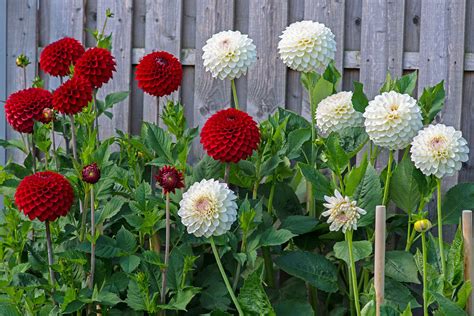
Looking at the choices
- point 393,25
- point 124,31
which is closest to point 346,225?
point 393,25

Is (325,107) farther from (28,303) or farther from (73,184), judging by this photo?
(28,303)

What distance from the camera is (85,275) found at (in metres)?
2.68

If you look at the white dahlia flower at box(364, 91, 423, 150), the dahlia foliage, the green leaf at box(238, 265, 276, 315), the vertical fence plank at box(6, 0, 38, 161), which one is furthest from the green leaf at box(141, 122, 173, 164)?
the vertical fence plank at box(6, 0, 38, 161)

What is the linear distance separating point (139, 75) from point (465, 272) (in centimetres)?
120

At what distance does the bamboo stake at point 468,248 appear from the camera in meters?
2.36

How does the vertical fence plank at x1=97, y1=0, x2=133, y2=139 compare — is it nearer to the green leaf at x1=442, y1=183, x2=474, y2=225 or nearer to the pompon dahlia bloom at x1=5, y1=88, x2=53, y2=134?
the pompon dahlia bloom at x1=5, y1=88, x2=53, y2=134

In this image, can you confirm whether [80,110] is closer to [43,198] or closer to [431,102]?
[43,198]

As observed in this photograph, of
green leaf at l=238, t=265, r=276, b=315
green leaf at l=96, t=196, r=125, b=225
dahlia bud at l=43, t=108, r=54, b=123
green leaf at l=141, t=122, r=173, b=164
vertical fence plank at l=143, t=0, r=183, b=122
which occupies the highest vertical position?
vertical fence plank at l=143, t=0, r=183, b=122

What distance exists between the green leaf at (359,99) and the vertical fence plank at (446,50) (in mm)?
524

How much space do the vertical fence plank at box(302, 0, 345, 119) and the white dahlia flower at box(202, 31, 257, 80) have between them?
56 cm

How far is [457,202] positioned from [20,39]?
2009 millimetres

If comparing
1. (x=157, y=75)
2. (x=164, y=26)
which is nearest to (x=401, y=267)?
(x=157, y=75)

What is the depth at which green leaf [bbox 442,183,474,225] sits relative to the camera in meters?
2.90

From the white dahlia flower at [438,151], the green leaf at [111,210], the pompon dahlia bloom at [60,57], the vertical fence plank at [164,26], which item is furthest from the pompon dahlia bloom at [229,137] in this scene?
the vertical fence plank at [164,26]
